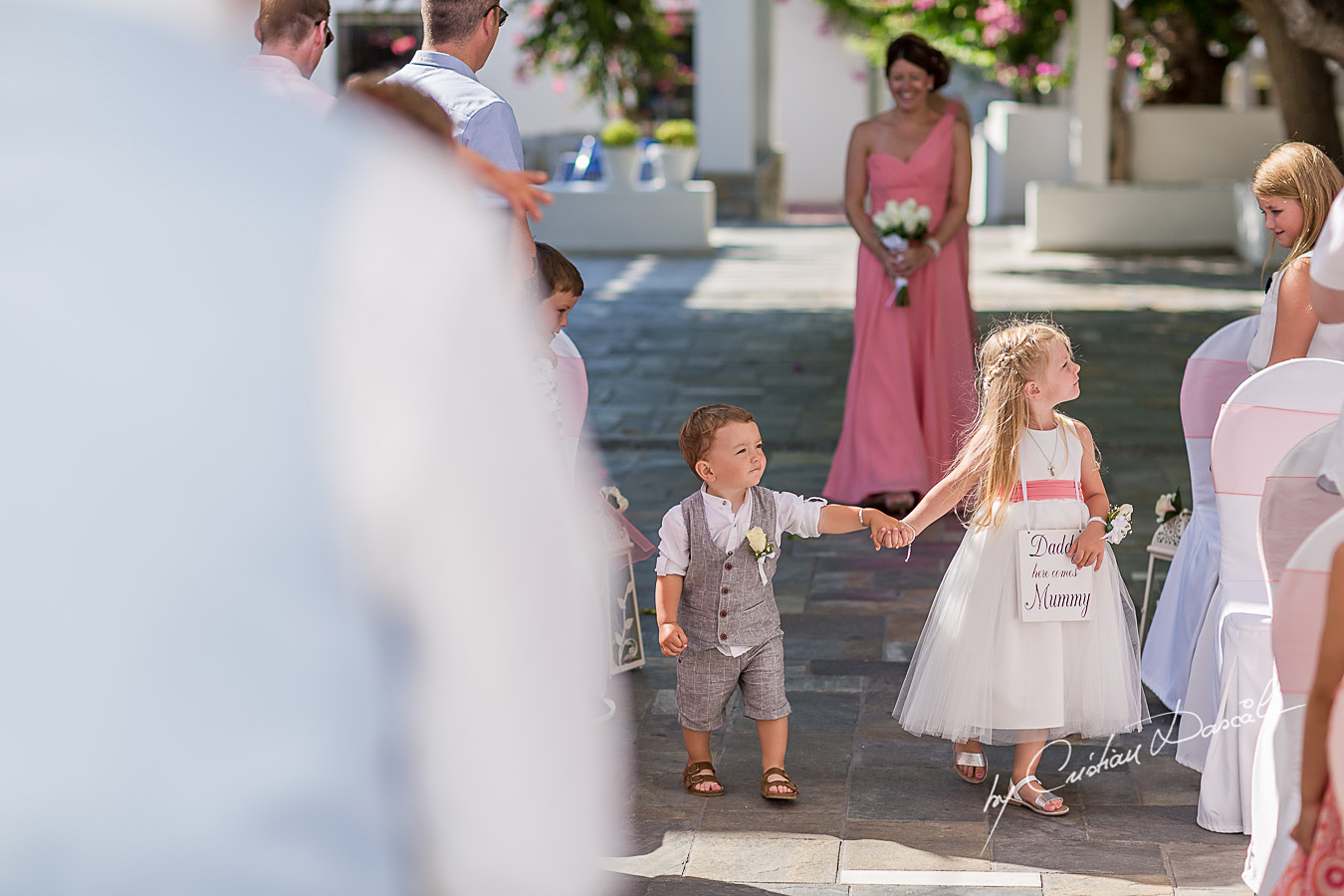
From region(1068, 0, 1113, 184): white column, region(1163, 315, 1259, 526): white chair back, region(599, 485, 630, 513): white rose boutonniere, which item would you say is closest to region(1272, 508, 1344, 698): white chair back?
region(1163, 315, 1259, 526): white chair back

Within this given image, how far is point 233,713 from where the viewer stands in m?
0.80

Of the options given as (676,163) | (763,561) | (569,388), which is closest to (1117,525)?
(763,561)

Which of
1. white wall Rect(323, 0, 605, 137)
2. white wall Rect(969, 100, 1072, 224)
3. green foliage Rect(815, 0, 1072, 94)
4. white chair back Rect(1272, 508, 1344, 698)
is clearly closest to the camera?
white chair back Rect(1272, 508, 1344, 698)

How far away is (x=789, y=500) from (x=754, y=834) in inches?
29.1

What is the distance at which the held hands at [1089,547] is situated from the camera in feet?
10.5

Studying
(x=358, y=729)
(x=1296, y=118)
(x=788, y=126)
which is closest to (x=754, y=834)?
(x=358, y=729)

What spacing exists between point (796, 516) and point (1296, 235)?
134 cm

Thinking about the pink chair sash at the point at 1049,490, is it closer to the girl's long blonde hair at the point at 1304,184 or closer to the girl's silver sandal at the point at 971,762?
the girl's silver sandal at the point at 971,762

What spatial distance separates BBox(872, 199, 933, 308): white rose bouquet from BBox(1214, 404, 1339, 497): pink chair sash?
2.68 metres

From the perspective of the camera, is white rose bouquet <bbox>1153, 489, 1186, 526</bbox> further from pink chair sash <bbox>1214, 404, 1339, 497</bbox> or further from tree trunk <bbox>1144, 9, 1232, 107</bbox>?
tree trunk <bbox>1144, 9, 1232, 107</bbox>

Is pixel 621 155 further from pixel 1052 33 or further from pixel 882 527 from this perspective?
pixel 882 527

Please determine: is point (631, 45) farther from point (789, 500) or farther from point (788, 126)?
point (789, 500)

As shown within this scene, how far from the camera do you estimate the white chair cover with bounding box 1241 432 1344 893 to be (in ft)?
6.81

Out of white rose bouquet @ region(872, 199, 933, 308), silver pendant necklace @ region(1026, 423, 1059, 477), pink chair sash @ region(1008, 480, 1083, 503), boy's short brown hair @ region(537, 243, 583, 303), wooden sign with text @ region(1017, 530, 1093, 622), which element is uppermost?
boy's short brown hair @ region(537, 243, 583, 303)
